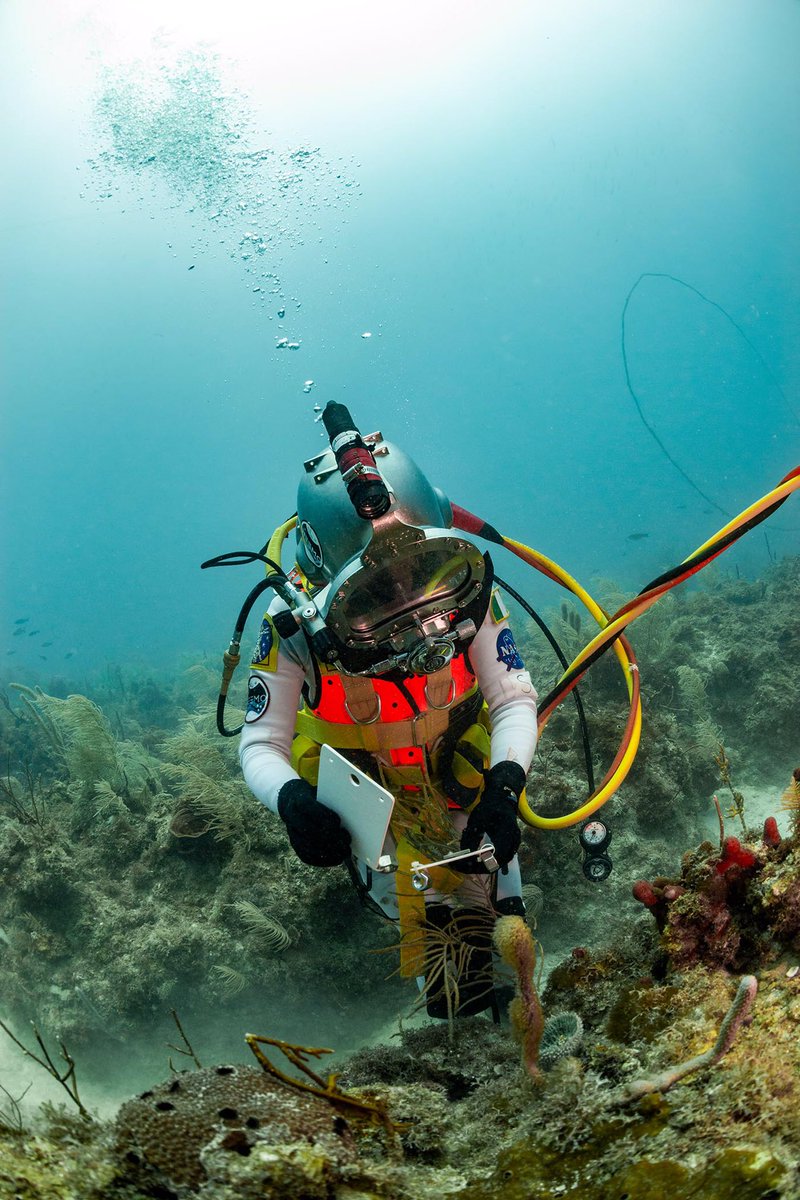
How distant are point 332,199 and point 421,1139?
26.9 meters

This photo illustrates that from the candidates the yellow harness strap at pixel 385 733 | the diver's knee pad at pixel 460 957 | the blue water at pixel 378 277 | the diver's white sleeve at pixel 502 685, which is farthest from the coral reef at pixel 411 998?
the blue water at pixel 378 277

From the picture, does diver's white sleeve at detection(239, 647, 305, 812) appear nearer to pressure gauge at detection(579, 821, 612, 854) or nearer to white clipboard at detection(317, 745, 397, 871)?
white clipboard at detection(317, 745, 397, 871)

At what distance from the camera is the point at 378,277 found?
51156mm

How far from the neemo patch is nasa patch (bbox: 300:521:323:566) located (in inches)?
18.2

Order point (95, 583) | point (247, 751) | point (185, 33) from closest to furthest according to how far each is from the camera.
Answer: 1. point (247, 751)
2. point (185, 33)
3. point (95, 583)

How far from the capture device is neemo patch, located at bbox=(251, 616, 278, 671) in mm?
3426

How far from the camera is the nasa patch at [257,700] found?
348cm

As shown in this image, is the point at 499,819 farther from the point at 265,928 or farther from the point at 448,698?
the point at 265,928

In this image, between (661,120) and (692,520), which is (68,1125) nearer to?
(661,120)

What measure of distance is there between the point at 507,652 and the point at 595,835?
1.05 m

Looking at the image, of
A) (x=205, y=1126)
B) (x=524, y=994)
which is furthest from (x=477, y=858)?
(x=205, y=1126)

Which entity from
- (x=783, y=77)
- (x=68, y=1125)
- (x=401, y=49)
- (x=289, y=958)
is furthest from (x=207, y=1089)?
(x=783, y=77)

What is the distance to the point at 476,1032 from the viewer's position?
2930mm

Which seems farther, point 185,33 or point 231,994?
point 185,33
